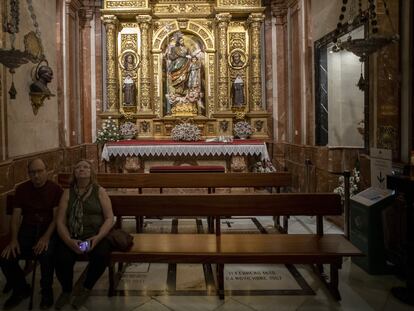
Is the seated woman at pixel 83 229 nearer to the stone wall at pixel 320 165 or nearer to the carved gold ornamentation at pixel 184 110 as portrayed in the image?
the stone wall at pixel 320 165

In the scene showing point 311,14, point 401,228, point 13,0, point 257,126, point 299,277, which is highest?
point 311,14

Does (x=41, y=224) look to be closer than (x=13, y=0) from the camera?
Yes

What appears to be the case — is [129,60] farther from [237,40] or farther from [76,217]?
[76,217]

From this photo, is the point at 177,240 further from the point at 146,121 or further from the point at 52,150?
the point at 146,121

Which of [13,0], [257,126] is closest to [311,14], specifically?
[257,126]

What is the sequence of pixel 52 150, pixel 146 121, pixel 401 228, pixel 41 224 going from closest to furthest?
pixel 41 224 < pixel 401 228 < pixel 52 150 < pixel 146 121

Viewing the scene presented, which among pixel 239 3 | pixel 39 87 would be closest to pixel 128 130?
pixel 39 87

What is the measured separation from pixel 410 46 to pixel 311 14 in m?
4.22

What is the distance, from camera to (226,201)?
13.9ft

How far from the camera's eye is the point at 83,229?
12.8 feet

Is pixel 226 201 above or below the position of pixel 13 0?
below

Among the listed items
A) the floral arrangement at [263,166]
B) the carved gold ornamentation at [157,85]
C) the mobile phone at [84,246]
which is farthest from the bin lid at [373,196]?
the carved gold ornamentation at [157,85]

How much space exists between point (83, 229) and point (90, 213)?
0.54ft

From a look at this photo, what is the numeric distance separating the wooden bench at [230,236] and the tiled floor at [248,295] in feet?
0.48
